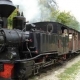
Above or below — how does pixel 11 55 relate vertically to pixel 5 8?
below

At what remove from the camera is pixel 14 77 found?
795 cm

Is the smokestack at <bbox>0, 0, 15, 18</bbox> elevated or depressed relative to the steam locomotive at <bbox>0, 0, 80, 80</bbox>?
elevated

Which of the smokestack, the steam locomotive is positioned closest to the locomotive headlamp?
the steam locomotive

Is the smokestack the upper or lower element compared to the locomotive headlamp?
upper

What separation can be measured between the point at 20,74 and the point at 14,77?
0.75 feet

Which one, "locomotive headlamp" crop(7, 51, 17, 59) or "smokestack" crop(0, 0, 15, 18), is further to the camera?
"smokestack" crop(0, 0, 15, 18)

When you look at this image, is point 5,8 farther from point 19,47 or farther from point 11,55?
point 11,55

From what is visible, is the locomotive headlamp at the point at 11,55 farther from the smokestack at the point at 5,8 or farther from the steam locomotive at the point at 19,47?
the smokestack at the point at 5,8

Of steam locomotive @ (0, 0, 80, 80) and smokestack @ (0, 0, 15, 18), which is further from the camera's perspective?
smokestack @ (0, 0, 15, 18)

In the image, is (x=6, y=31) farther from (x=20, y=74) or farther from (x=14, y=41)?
(x=20, y=74)

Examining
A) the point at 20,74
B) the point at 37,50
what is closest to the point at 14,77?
the point at 20,74

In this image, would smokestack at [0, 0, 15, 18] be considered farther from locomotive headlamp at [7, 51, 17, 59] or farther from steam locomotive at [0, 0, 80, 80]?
locomotive headlamp at [7, 51, 17, 59]

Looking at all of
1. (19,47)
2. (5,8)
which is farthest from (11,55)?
(5,8)

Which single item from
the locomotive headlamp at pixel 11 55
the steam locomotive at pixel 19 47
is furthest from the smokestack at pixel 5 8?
the locomotive headlamp at pixel 11 55
